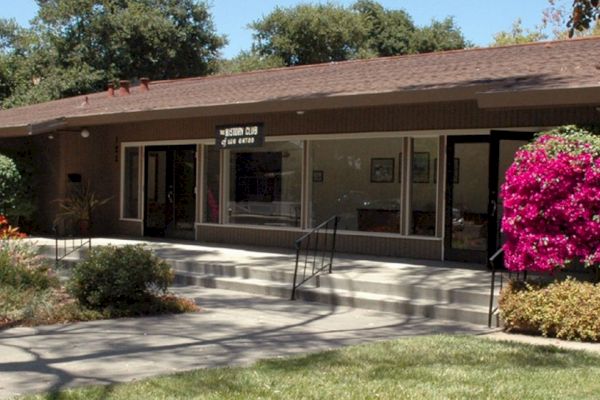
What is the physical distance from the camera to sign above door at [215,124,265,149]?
16.0 meters

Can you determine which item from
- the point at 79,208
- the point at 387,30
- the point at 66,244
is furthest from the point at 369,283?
the point at 387,30

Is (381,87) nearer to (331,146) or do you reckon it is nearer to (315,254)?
(331,146)

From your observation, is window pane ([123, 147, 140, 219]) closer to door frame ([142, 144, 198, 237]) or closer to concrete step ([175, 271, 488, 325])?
door frame ([142, 144, 198, 237])

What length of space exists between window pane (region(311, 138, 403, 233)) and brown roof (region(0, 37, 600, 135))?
128 cm

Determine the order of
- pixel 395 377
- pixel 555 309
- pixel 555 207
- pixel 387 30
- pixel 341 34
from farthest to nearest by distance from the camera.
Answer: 1. pixel 387 30
2. pixel 341 34
3. pixel 555 207
4. pixel 555 309
5. pixel 395 377

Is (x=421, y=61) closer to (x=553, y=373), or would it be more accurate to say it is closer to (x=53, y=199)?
(x=53, y=199)

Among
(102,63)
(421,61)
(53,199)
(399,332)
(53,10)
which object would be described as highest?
(53,10)

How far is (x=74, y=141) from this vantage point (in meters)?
19.8

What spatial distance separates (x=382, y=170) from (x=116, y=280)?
6.69 m

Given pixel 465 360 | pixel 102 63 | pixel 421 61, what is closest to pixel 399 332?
pixel 465 360

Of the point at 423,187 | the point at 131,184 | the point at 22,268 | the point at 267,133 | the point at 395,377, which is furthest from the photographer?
the point at 131,184

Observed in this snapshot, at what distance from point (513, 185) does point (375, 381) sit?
4.22 m

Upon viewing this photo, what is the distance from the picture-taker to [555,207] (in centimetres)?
945

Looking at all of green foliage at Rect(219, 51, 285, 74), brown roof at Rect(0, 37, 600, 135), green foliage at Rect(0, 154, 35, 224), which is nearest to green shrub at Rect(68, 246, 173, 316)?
brown roof at Rect(0, 37, 600, 135)
